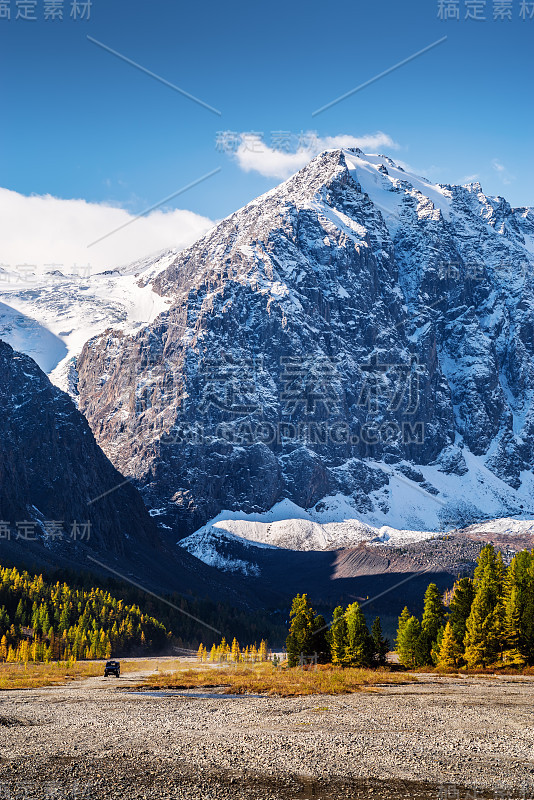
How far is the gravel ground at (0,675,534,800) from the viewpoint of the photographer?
34250 millimetres

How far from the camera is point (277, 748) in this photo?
139 ft

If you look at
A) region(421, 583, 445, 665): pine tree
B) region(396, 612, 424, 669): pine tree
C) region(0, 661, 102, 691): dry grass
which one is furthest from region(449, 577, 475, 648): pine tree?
region(0, 661, 102, 691): dry grass

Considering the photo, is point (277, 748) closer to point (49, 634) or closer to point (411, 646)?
point (411, 646)

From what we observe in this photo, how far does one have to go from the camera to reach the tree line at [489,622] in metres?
86.4

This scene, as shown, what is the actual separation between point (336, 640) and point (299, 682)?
1951 cm

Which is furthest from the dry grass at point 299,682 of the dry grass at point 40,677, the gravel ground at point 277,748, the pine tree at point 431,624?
the dry grass at point 40,677

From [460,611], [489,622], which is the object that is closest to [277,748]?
[489,622]

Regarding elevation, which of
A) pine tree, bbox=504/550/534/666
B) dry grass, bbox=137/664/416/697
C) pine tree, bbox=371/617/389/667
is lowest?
dry grass, bbox=137/664/416/697

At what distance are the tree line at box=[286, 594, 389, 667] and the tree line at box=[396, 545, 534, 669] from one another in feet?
23.7

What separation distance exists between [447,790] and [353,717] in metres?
20.5

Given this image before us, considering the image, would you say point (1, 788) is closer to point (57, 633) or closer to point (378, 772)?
point (378, 772)

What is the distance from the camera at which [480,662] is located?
89750 mm

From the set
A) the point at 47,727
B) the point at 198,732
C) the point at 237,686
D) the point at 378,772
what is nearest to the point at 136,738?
the point at 198,732

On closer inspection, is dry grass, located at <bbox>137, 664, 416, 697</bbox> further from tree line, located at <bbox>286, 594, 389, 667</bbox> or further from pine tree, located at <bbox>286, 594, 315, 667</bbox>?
pine tree, located at <bbox>286, 594, 315, 667</bbox>
